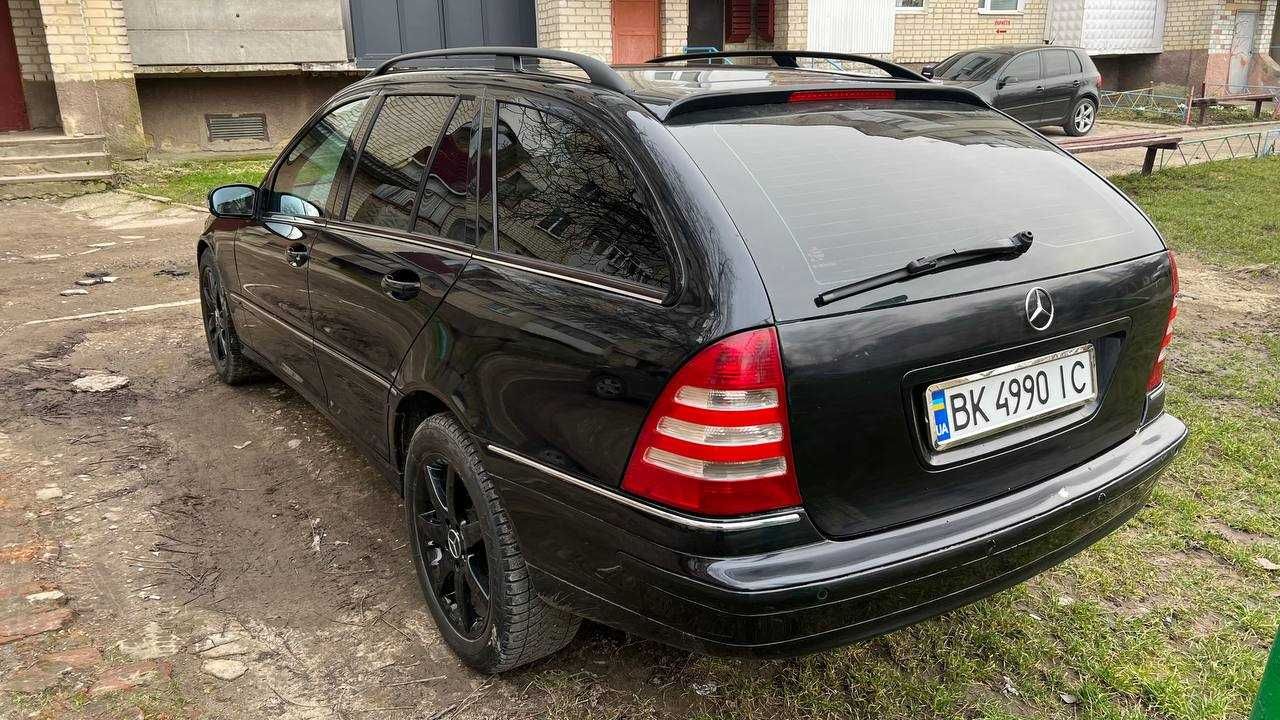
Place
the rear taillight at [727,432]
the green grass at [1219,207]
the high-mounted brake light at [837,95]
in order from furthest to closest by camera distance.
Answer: the green grass at [1219,207] → the high-mounted brake light at [837,95] → the rear taillight at [727,432]

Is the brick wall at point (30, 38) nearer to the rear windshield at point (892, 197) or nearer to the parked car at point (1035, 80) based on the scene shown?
the rear windshield at point (892, 197)

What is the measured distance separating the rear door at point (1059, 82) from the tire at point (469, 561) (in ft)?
53.4

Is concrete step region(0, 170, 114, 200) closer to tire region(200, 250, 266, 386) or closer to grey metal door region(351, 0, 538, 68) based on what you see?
grey metal door region(351, 0, 538, 68)

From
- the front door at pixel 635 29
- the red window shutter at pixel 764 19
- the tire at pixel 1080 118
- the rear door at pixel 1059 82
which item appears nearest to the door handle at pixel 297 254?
the front door at pixel 635 29

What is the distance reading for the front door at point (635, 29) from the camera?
1650 cm

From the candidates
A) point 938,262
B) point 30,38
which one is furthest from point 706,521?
point 30,38

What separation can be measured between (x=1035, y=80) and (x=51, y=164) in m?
15.0

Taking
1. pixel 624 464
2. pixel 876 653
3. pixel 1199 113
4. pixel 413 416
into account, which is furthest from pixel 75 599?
pixel 1199 113

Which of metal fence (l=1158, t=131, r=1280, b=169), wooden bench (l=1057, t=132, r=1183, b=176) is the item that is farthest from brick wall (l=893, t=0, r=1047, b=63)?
wooden bench (l=1057, t=132, r=1183, b=176)

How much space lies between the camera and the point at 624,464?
2016 mm

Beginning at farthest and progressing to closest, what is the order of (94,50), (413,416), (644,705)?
(94,50) < (413,416) < (644,705)

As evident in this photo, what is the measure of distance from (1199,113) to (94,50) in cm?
2083

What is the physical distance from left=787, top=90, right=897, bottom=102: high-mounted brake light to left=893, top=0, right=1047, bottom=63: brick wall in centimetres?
1849

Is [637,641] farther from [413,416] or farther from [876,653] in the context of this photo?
[413,416]
